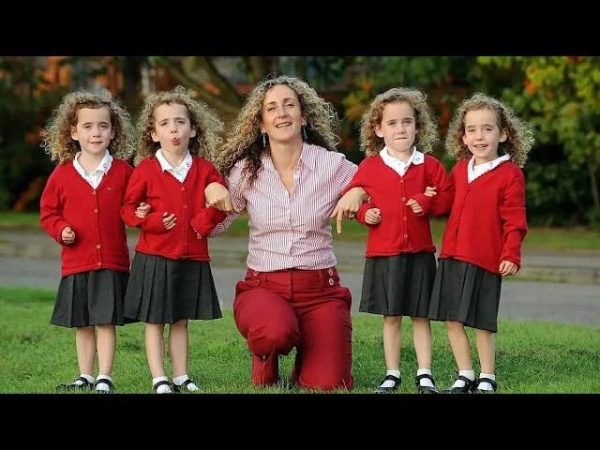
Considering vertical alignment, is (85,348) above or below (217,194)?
below

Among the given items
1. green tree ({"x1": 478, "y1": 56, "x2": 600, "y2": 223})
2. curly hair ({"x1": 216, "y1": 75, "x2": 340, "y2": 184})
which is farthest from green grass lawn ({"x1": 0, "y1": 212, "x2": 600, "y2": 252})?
curly hair ({"x1": 216, "y1": 75, "x2": 340, "y2": 184})

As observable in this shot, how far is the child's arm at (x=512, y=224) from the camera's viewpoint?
22.5 feet

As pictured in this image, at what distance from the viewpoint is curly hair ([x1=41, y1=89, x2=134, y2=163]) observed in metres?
7.27

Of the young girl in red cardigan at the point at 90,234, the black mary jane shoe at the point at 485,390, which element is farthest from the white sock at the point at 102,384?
the black mary jane shoe at the point at 485,390

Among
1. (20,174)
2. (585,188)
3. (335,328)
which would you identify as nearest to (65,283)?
(335,328)

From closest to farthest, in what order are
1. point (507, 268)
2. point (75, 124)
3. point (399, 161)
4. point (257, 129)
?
point (507, 268) < point (399, 161) < point (75, 124) < point (257, 129)

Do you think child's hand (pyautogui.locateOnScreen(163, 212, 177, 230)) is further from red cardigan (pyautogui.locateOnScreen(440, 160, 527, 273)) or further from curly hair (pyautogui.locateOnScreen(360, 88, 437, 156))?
red cardigan (pyautogui.locateOnScreen(440, 160, 527, 273))

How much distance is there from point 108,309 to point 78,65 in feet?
58.8

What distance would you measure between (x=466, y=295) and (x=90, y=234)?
195 centimetres

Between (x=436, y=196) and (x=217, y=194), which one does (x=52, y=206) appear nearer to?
(x=217, y=194)

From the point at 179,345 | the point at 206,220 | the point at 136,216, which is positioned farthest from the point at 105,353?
the point at 206,220

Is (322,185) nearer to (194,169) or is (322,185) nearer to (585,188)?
(194,169)

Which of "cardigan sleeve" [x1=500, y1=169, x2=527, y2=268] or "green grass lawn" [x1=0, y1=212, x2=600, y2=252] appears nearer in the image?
"cardigan sleeve" [x1=500, y1=169, x2=527, y2=268]

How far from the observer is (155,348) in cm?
707
